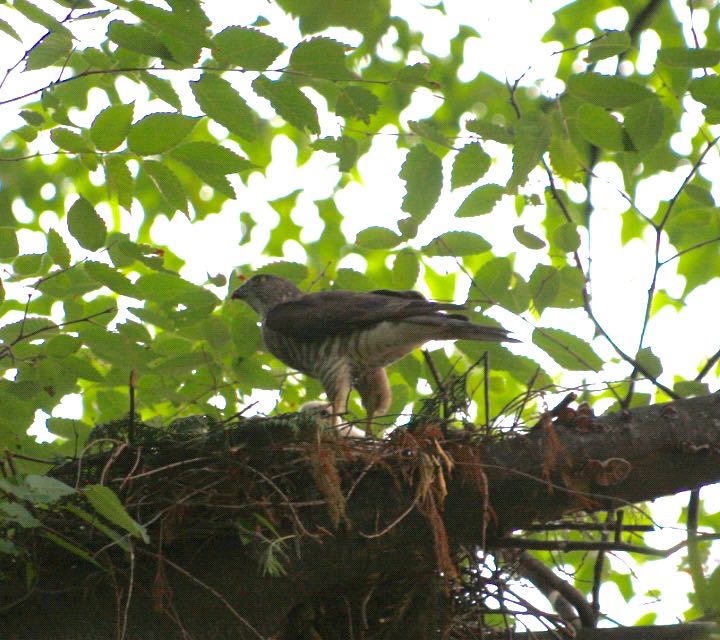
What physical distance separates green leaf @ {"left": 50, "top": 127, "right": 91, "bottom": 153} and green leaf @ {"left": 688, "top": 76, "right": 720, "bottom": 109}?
7.65 ft

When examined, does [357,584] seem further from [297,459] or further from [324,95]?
[324,95]

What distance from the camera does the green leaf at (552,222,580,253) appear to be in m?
4.05

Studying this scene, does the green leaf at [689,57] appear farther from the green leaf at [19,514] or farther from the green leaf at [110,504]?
the green leaf at [19,514]

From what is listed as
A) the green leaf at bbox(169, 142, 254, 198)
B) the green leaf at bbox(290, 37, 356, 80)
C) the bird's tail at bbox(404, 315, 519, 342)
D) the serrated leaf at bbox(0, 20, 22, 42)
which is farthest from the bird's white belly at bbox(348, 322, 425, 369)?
the serrated leaf at bbox(0, 20, 22, 42)

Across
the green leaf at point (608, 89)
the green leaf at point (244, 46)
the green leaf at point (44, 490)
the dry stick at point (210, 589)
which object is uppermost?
the green leaf at point (608, 89)

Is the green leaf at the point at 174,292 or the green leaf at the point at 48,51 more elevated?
the green leaf at the point at 48,51

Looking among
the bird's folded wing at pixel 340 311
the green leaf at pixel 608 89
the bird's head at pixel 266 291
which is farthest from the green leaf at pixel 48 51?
the bird's head at pixel 266 291

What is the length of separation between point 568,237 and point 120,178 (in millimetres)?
1906

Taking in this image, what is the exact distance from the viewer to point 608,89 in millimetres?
3607

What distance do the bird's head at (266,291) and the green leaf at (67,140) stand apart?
9.64 feet

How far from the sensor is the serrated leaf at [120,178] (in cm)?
353

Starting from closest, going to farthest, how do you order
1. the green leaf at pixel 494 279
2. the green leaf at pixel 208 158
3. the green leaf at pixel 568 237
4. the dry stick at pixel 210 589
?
the dry stick at pixel 210 589, the green leaf at pixel 208 158, the green leaf at pixel 568 237, the green leaf at pixel 494 279

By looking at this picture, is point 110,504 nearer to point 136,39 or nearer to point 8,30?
point 136,39

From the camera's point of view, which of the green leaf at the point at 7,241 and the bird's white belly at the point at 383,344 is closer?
the green leaf at the point at 7,241
